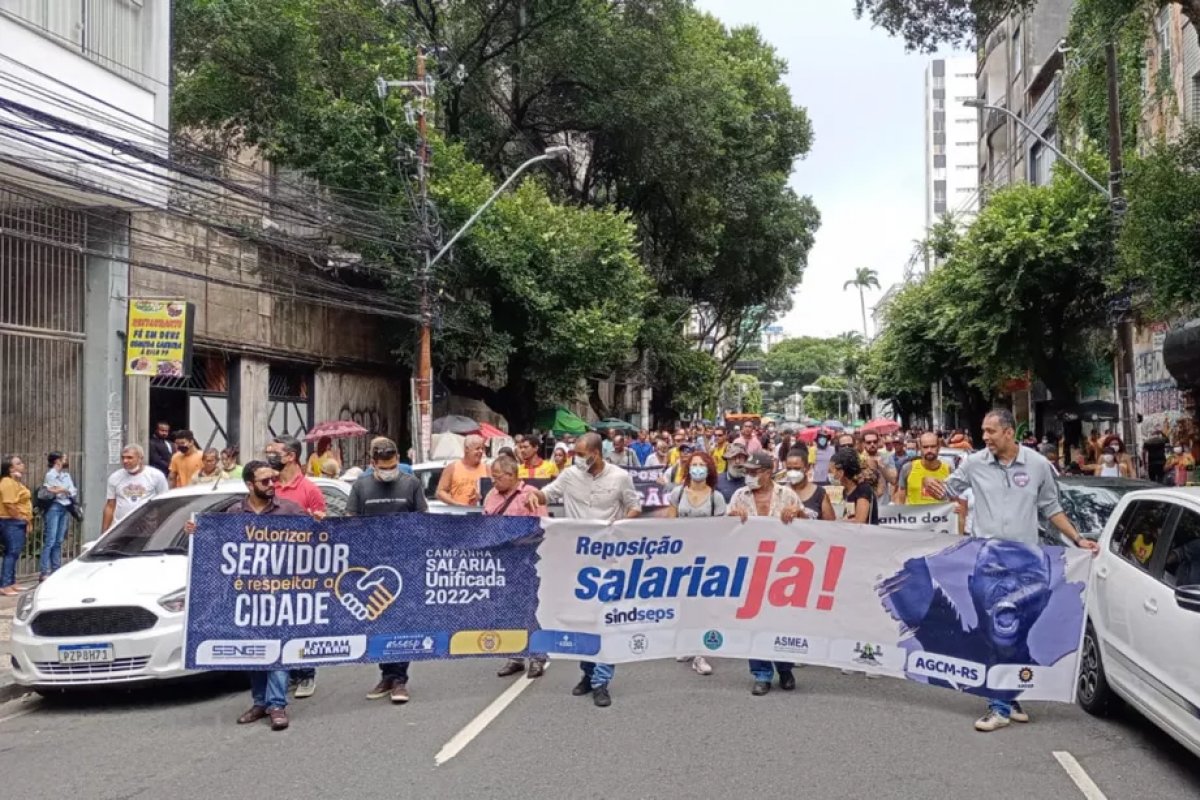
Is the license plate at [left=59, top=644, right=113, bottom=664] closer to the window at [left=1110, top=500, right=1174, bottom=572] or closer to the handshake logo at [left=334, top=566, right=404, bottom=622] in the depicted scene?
the handshake logo at [left=334, top=566, right=404, bottom=622]

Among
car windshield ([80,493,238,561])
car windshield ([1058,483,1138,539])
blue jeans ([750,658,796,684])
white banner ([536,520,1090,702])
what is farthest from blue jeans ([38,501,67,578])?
car windshield ([1058,483,1138,539])

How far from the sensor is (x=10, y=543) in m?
13.6

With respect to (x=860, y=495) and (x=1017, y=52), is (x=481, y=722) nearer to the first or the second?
(x=860, y=495)

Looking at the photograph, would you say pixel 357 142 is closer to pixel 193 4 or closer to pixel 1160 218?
pixel 193 4

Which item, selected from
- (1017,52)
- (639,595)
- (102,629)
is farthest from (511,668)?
(1017,52)

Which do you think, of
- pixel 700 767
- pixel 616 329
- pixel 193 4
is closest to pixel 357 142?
pixel 193 4

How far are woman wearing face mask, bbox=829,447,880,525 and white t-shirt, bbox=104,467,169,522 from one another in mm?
7614

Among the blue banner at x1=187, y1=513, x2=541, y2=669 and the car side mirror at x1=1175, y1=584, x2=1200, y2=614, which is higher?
the car side mirror at x1=1175, y1=584, x2=1200, y2=614

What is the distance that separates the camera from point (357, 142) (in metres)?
25.1

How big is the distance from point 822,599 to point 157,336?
1118 cm

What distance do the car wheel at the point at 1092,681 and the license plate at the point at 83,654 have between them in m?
Answer: 6.32

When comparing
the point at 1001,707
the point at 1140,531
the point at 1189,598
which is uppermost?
the point at 1140,531

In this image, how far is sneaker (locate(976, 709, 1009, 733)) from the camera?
6.67 metres

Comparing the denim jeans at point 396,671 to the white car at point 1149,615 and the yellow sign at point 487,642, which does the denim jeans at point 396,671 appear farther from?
the white car at point 1149,615
